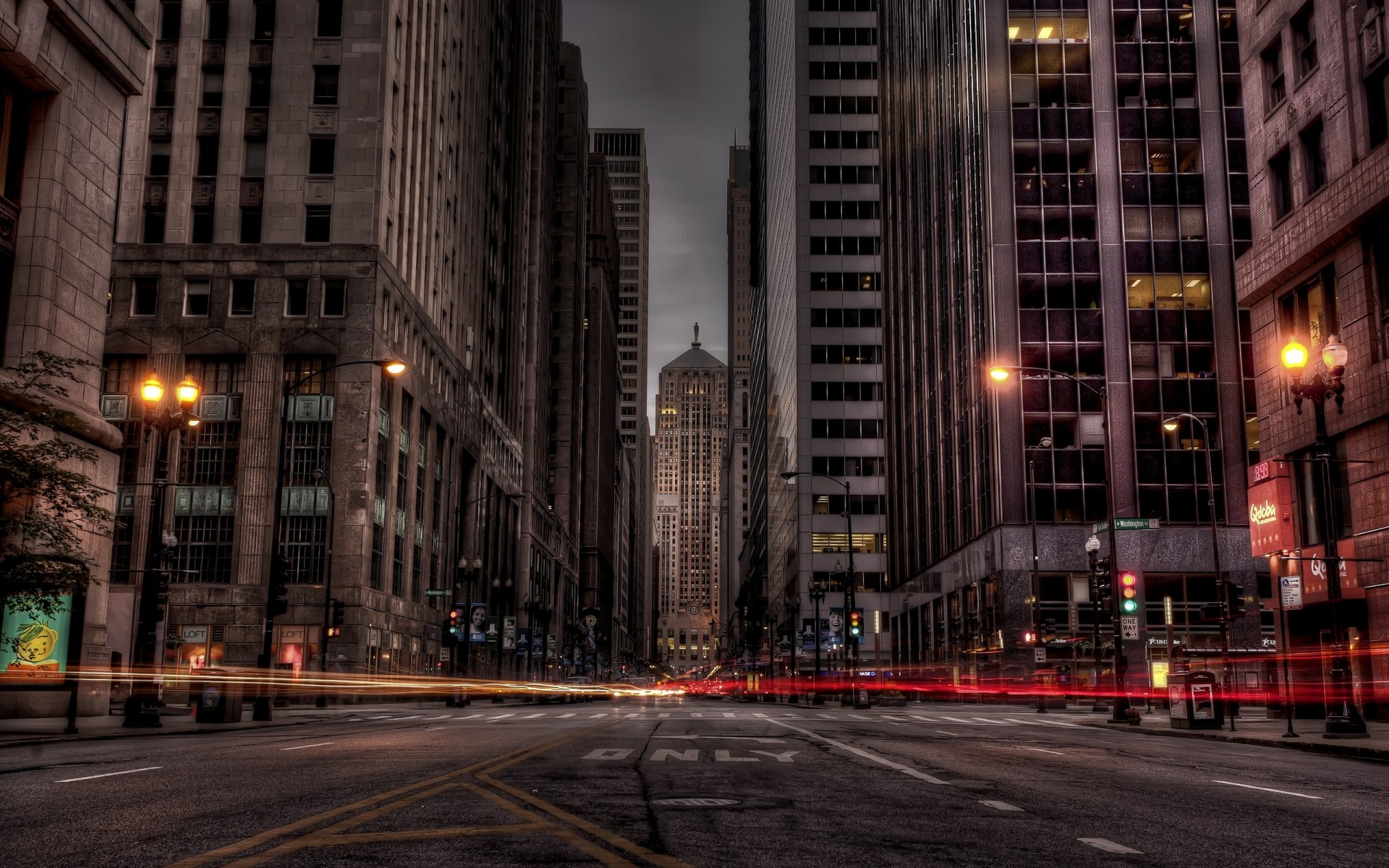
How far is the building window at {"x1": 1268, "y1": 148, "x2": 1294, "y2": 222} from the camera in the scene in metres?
39.2

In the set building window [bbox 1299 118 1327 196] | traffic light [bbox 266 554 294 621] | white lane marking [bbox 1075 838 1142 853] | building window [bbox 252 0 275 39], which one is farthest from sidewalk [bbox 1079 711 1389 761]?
building window [bbox 252 0 275 39]

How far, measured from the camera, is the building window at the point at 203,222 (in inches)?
2456

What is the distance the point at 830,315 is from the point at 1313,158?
7921 centimetres

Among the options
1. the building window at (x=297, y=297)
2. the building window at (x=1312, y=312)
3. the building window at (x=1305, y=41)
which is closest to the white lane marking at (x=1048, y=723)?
the building window at (x=1312, y=312)

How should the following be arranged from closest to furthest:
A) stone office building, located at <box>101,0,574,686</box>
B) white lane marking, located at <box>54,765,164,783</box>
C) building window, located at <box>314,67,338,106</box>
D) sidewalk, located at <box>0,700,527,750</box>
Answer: white lane marking, located at <box>54,765,164,783</box>, sidewalk, located at <box>0,700,527,750</box>, stone office building, located at <box>101,0,574,686</box>, building window, located at <box>314,67,338,106</box>

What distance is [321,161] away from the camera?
63.2 metres

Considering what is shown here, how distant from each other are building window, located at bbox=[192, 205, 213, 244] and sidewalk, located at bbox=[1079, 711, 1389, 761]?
164 ft

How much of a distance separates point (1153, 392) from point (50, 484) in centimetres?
5812

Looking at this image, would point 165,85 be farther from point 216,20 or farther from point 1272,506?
point 1272,506

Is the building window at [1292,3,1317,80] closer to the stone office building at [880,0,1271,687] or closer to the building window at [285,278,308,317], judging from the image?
the stone office building at [880,0,1271,687]

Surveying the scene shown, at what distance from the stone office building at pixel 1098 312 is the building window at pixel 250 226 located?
4092cm

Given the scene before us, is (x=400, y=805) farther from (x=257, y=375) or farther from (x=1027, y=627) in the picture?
(x=1027, y=627)

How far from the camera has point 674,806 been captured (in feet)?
33.7

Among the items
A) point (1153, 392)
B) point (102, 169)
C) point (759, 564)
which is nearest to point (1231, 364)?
point (1153, 392)
